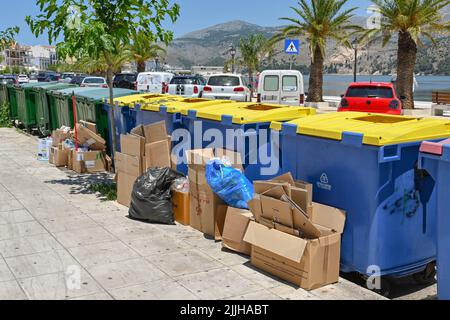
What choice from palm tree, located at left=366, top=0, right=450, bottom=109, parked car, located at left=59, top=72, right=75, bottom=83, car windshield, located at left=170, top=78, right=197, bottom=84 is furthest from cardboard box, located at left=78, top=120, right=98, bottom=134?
parked car, located at left=59, top=72, right=75, bottom=83

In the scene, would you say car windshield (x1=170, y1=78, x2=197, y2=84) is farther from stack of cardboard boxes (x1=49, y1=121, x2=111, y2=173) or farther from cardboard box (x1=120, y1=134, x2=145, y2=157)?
cardboard box (x1=120, y1=134, x2=145, y2=157)

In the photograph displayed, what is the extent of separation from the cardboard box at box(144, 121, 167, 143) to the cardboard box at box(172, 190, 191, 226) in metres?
1.01

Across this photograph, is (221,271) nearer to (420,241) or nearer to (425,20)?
(420,241)

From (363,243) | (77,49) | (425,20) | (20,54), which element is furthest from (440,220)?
(20,54)

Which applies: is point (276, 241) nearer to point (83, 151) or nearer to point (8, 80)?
point (83, 151)

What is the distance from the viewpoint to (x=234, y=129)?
6398 mm

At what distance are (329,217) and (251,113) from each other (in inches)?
83.2

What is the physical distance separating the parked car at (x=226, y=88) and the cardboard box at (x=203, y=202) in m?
12.3

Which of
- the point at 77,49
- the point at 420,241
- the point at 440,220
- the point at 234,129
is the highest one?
the point at 77,49

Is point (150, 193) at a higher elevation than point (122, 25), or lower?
lower

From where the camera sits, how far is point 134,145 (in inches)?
289

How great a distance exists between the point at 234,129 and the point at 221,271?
2020 mm

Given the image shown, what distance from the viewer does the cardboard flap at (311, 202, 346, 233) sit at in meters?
4.72
